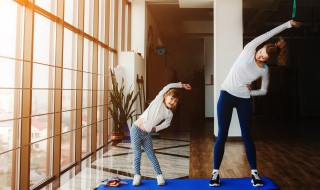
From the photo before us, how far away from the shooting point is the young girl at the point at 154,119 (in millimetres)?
2557

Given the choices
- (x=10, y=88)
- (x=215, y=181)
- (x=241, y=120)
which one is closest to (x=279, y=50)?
(x=241, y=120)

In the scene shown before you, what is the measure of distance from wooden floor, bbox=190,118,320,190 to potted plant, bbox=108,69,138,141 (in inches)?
49.5

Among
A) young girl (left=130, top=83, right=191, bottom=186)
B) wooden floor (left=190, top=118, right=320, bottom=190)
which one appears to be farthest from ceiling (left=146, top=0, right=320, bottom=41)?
young girl (left=130, top=83, right=191, bottom=186)

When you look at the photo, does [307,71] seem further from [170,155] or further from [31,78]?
[31,78]

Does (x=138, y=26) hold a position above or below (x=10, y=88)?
above

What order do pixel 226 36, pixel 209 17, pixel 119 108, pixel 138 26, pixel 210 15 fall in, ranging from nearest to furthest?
pixel 119 108 → pixel 226 36 → pixel 138 26 → pixel 210 15 → pixel 209 17

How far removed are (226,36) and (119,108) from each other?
2.40 m

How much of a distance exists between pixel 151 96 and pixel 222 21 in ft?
8.42

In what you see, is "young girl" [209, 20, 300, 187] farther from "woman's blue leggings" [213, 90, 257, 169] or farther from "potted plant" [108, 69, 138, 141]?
"potted plant" [108, 69, 138, 141]

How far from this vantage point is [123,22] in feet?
19.8

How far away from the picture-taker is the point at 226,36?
5516mm

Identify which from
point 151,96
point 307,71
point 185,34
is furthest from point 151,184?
point 307,71

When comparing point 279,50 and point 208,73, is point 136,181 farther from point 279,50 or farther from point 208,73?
point 208,73

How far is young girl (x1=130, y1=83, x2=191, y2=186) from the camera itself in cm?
256
